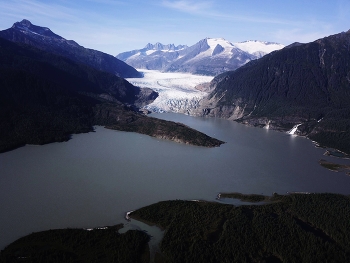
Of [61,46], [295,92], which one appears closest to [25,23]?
[61,46]

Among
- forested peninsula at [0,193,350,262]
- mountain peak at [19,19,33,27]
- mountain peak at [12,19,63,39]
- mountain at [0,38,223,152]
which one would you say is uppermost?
mountain peak at [19,19,33,27]

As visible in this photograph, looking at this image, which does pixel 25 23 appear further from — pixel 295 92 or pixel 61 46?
pixel 295 92

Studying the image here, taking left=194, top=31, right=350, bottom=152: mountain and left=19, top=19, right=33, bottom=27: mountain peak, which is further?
left=19, top=19, right=33, bottom=27: mountain peak

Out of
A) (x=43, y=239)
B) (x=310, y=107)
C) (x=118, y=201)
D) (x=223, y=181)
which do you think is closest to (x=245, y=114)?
(x=310, y=107)

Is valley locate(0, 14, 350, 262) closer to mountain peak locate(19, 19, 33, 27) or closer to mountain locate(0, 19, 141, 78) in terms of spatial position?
mountain locate(0, 19, 141, 78)

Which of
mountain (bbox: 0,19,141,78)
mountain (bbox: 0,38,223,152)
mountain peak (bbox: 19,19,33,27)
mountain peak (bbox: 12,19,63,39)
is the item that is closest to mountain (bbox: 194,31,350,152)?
mountain (bbox: 0,38,223,152)

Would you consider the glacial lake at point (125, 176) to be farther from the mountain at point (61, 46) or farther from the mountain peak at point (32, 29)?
the mountain peak at point (32, 29)

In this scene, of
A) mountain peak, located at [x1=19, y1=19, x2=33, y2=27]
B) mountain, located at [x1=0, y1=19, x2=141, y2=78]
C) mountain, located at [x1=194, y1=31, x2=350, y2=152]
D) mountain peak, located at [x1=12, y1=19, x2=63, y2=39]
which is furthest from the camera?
mountain peak, located at [x1=19, y1=19, x2=33, y2=27]
